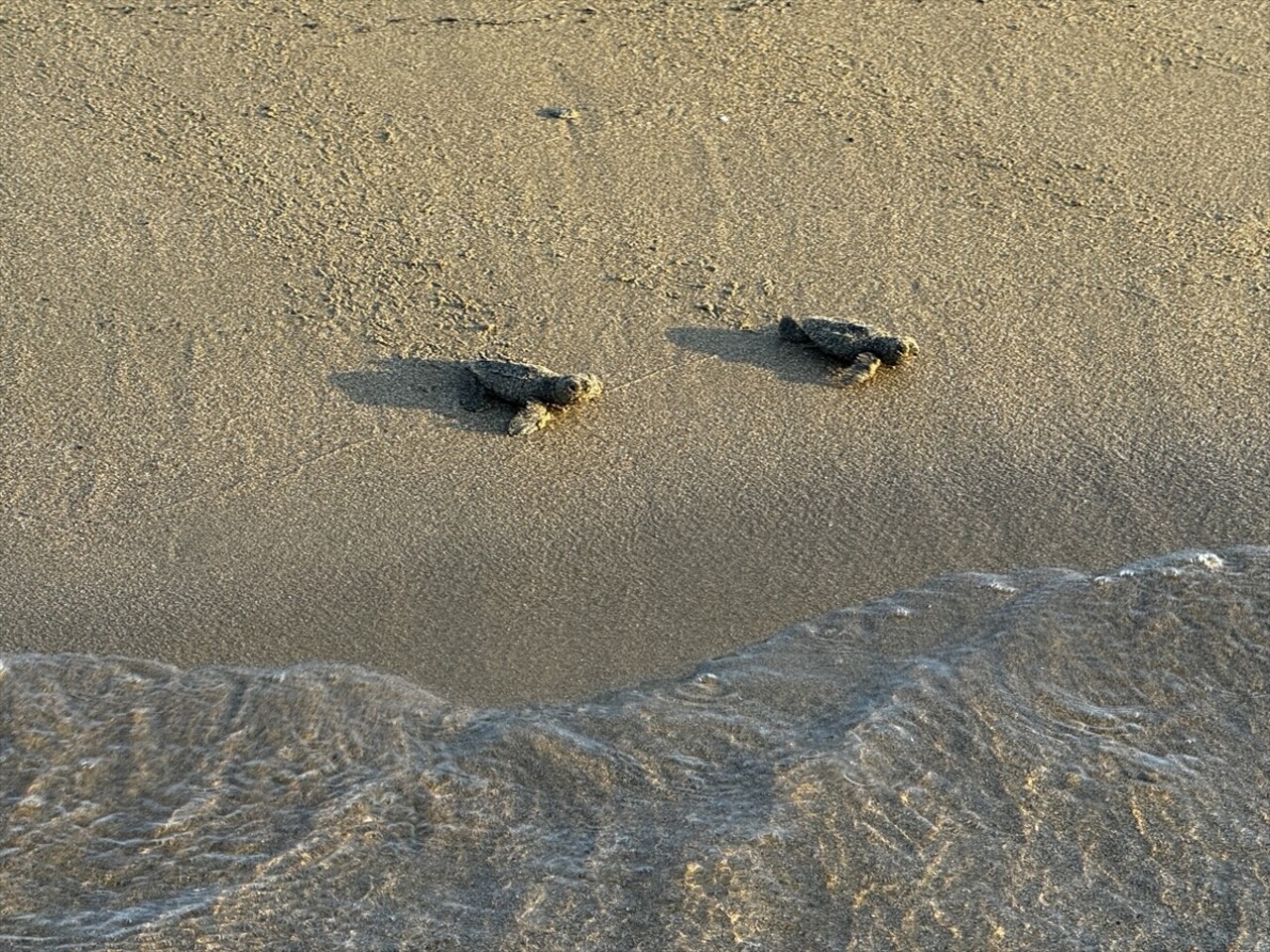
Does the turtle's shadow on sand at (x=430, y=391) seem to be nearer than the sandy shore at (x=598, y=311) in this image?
No

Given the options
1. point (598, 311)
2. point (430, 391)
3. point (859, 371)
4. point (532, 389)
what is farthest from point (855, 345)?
point (430, 391)

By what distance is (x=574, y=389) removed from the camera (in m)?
4.04

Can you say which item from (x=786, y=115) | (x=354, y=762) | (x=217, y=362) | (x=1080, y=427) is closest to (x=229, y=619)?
(x=354, y=762)

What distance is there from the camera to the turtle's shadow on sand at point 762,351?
425cm

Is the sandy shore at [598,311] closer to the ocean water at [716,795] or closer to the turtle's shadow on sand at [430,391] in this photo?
the turtle's shadow on sand at [430,391]

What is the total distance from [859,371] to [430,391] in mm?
1135

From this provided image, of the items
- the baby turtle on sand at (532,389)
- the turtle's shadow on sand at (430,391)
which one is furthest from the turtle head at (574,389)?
the turtle's shadow on sand at (430,391)

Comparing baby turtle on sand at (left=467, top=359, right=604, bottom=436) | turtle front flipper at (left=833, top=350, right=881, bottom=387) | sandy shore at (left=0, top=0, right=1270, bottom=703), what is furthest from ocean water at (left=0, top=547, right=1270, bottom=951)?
baby turtle on sand at (left=467, top=359, right=604, bottom=436)

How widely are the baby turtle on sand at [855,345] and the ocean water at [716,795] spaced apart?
0.78 m

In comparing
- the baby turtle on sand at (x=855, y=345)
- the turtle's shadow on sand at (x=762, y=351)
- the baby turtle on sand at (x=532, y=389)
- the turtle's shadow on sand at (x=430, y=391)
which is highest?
the baby turtle on sand at (x=855, y=345)

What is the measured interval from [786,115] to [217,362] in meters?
2.03

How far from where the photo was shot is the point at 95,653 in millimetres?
3512

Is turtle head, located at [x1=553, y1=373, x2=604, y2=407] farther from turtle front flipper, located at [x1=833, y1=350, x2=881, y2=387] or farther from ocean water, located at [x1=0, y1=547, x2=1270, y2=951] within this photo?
ocean water, located at [x1=0, y1=547, x2=1270, y2=951]

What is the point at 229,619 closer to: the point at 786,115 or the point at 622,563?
the point at 622,563
